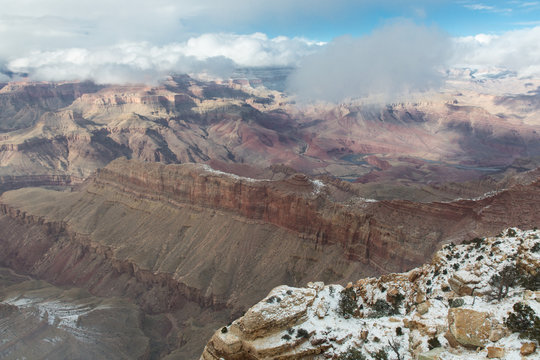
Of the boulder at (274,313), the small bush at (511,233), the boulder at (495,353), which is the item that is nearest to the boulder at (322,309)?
the boulder at (274,313)

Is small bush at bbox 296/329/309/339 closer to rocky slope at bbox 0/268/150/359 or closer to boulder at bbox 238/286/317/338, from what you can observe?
boulder at bbox 238/286/317/338

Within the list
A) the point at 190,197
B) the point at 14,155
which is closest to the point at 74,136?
the point at 14,155

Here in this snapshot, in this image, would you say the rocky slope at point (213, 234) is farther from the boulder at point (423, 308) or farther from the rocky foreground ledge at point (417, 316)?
the boulder at point (423, 308)

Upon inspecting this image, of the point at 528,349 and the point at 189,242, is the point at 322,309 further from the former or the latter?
the point at 189,242

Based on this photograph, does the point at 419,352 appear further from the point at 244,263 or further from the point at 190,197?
the point at 190,197

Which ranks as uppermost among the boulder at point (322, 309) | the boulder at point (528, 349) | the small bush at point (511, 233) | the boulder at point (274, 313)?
the boulder at point (528, 349)

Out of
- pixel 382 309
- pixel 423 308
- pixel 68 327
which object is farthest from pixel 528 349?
pixel 68 327

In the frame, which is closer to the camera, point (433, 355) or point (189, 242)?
point (433, 355)
